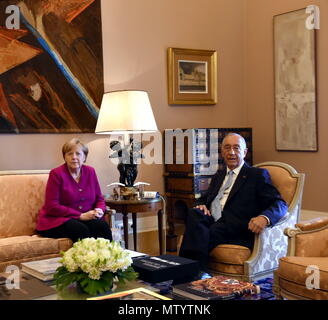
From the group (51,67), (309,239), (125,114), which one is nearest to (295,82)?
(125,114)

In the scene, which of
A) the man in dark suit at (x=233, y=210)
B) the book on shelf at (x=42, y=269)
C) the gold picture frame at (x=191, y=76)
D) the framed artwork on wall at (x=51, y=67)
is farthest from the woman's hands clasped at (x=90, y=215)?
the gold picture frame at (x=191, y=76)

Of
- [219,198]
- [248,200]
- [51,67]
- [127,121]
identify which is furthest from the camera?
[51,67]

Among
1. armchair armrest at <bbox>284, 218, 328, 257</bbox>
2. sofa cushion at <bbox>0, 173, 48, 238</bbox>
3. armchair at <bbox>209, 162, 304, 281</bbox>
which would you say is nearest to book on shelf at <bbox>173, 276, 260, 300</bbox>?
armchair armrest at <bbox>284, 218, 328, 257</bbox>

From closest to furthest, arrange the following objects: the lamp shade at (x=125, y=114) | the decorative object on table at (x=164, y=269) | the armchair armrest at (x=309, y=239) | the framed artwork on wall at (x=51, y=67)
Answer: the decorative object on table at (x=164, y=269) → the armchair armrest at (x=309, y=239) → the lamp shade at (x=125, y=114) → the framed artwork on wall at (x=51, y=67)

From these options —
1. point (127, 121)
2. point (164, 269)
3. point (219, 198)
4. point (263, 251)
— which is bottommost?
point (263, 251)

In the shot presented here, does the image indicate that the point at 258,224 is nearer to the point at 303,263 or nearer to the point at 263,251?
the point at 263,251

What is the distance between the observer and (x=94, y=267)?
2.28m

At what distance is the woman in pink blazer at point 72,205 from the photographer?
382 centimetres

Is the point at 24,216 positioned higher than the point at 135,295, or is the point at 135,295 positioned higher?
the point at 24,216

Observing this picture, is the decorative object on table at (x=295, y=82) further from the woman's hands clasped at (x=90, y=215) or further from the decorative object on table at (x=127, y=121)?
the woman's hands clasped at (x=90, y=215)

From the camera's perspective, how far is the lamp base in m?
4.43

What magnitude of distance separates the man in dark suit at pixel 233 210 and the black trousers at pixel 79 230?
0.65 m

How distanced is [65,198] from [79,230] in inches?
12.8

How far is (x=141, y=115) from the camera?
4.41 m
